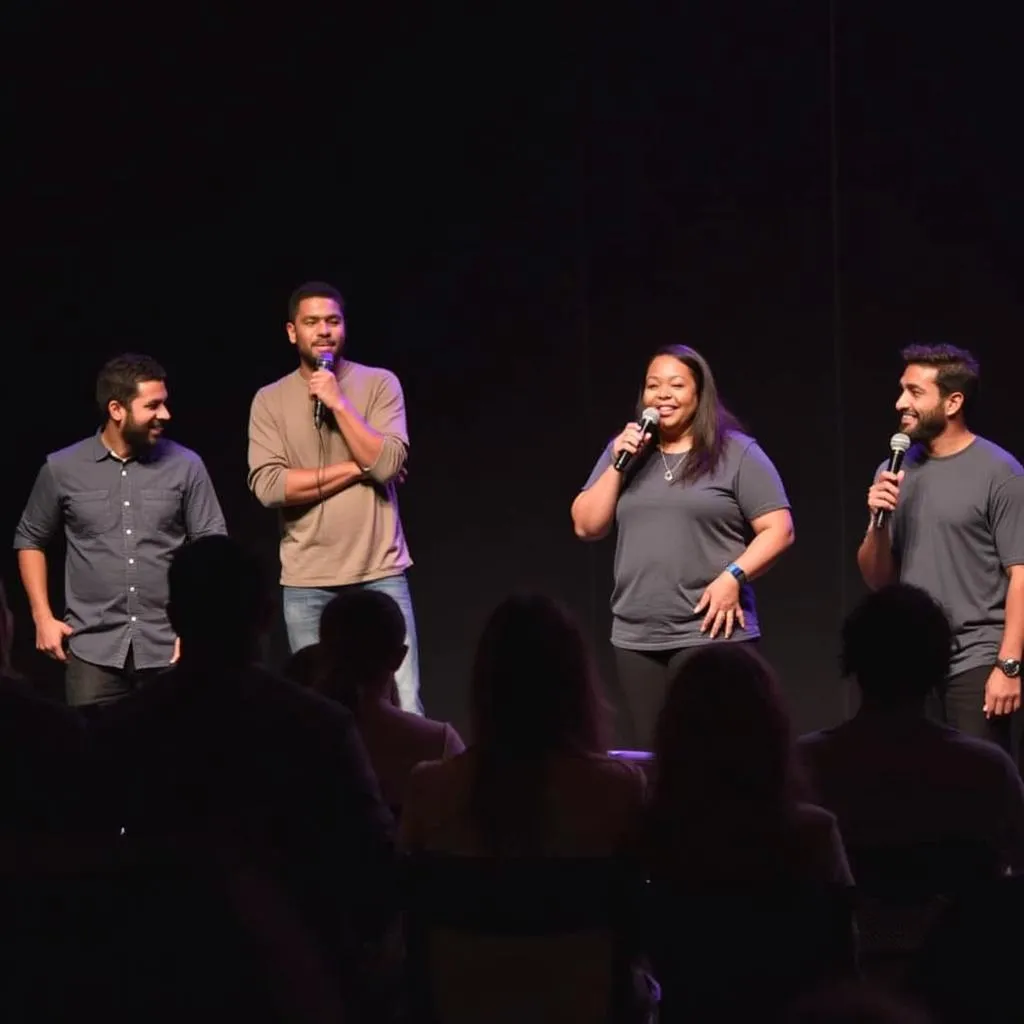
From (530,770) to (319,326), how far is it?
2667 mm

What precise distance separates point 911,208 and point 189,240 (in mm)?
2618

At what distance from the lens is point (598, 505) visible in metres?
4.18

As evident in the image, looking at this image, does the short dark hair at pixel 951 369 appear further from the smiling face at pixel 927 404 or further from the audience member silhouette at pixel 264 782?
the audience member silhouette at pixel 264 782

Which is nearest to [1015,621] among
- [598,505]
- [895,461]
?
[895,461]

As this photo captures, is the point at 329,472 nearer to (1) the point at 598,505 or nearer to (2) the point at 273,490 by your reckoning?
(2) the point at 273,490

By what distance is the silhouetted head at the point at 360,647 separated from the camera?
2924mm

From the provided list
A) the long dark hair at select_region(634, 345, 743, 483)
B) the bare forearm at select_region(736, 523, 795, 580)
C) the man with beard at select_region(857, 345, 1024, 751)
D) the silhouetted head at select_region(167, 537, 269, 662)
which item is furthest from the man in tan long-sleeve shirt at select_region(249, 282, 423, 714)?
the silhouetted head at select_region(167, 537, 269, 662)

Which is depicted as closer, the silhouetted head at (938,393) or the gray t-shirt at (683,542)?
the silhouetted head at (938,393)

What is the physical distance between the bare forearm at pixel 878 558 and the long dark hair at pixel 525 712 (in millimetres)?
1655

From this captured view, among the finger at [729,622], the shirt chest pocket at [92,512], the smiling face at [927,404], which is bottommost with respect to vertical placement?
the finger at [729,622]

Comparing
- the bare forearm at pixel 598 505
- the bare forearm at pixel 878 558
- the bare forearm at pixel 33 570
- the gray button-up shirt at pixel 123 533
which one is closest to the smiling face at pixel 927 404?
the bare forearm at pixel 878 558

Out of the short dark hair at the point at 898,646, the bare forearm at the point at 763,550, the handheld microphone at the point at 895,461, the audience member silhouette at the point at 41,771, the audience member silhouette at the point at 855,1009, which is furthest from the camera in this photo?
the bare forearm at the point at 763,550

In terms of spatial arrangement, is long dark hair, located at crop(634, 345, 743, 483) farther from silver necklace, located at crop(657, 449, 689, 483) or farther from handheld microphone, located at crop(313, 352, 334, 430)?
handheld microphone, located at crop(313, 352, 334, 430)

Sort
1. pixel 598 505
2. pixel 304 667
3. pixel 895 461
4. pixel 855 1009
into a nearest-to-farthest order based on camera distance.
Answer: pixel 855 1009 < pixel 304 667 < pixel 895 461 < pixel 598 505
